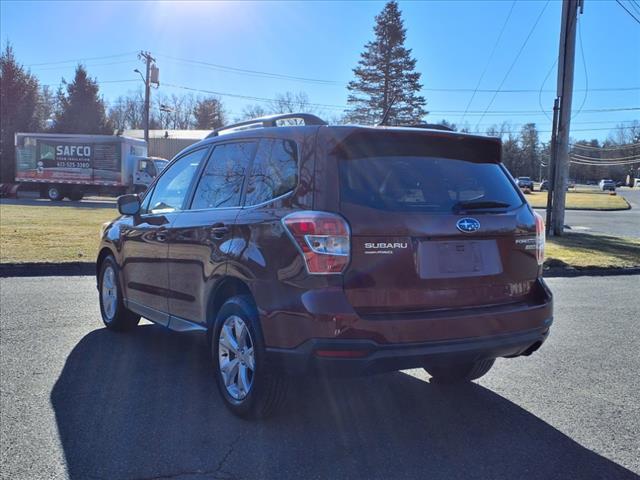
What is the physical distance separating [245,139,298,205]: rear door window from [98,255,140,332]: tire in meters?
2.55

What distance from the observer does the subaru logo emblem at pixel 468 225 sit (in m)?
3.21

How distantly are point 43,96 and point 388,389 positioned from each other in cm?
5164

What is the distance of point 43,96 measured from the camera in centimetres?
4781

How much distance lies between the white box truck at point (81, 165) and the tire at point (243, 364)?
95.7ft

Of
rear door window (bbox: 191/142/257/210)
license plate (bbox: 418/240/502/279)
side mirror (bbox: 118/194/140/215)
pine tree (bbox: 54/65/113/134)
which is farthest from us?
pine tree (bbox: 54/65/113/134)

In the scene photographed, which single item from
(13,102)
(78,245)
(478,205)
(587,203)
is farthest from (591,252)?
(13,102)

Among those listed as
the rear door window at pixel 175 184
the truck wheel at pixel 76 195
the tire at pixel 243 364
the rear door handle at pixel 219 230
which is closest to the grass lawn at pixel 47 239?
the rear door window at pixel 175 184

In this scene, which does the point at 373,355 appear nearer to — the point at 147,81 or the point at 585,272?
the point at 585,272

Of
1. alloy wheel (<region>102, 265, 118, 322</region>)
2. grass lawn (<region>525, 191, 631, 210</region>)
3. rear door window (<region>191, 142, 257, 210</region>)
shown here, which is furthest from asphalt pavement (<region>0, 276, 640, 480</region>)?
grass lawn (<region>525, 191, 631, 210</region>)

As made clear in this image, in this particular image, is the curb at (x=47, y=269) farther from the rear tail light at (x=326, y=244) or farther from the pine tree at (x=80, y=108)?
the pine tree at (x=80, y=108)

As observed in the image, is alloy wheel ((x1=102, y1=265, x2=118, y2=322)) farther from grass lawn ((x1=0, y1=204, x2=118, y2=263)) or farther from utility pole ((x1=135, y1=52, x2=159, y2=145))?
utility pole ((x1=135, y1=52, x2=159, y2=145))

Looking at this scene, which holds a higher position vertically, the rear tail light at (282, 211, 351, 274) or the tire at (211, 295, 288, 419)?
the rear tail light at (282, 211, 351, 274)

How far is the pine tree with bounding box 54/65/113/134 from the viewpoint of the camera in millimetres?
47094

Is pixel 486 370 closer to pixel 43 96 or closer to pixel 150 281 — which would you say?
pixel 150 281
